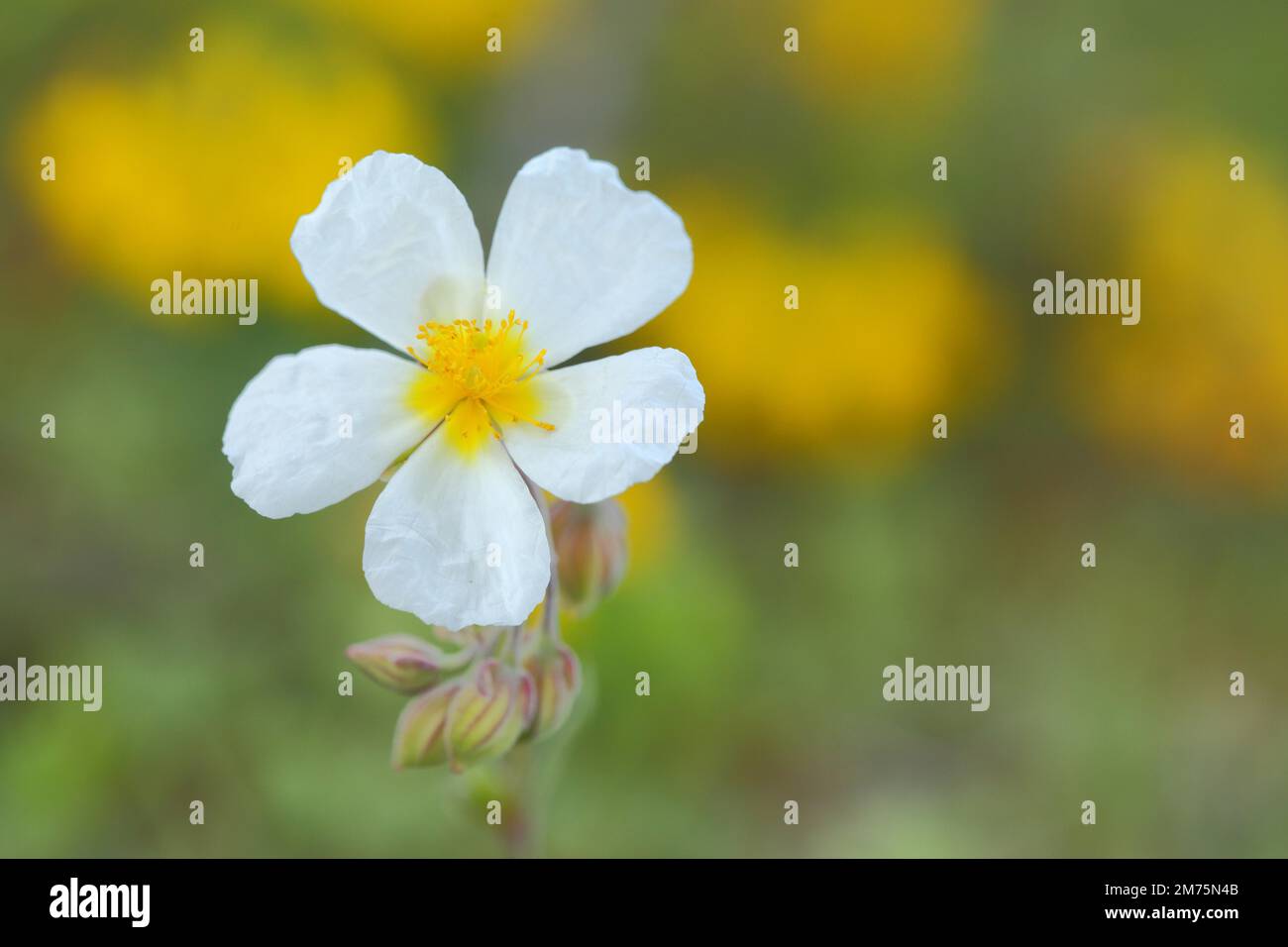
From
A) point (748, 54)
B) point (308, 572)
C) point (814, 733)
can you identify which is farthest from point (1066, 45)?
point (308, 572)

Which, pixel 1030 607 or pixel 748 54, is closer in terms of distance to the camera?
pixel 1030 607

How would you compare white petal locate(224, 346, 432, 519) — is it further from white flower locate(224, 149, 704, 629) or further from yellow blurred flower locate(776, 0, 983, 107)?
yellow blurred flower locate(776, 0, 983, 107)

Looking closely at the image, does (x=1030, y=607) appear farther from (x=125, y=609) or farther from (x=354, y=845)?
(x=125, y=609)

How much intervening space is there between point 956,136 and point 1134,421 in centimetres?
117

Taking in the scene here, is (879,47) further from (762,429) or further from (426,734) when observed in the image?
(426,734)

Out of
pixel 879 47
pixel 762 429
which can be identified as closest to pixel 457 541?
pixel 762 429

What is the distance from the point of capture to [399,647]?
61.2 inches

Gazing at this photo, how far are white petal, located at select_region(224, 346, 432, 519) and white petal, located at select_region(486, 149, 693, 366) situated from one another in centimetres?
23

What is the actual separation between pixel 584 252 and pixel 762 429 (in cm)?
231

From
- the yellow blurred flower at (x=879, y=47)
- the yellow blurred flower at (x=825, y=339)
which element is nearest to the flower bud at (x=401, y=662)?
the yellow blurred flower at (x=825, y=339)

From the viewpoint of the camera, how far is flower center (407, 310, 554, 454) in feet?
5.30

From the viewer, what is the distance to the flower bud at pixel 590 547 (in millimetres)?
1617

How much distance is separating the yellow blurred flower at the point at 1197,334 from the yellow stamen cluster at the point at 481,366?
2.86 meters

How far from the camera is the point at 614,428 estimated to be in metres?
1.45
